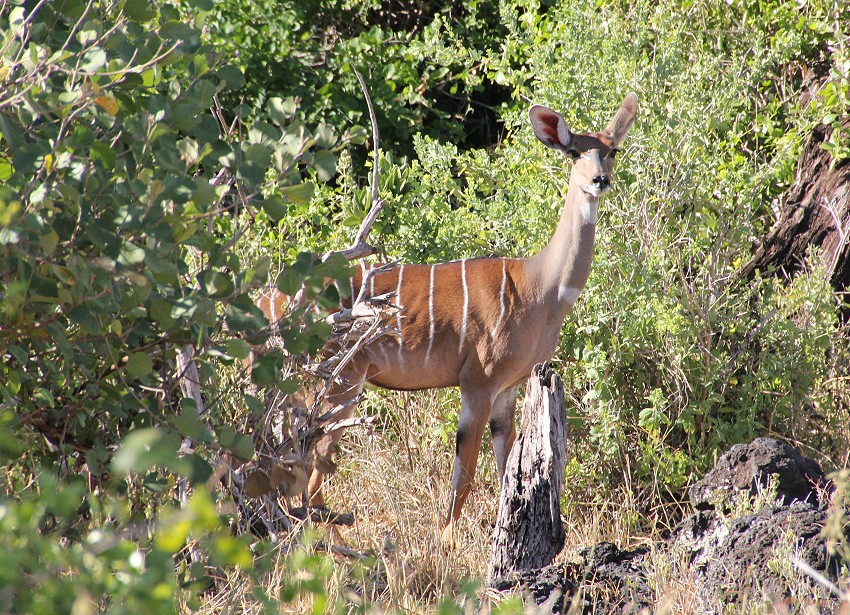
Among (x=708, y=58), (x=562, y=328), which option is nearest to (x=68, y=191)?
(x=562, y=328)

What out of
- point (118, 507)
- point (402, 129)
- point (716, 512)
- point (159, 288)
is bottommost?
point (402, 129)

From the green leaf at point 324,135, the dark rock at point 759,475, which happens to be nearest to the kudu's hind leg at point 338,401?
the dark rock at point 759,475

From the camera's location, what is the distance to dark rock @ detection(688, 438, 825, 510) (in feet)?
12.9

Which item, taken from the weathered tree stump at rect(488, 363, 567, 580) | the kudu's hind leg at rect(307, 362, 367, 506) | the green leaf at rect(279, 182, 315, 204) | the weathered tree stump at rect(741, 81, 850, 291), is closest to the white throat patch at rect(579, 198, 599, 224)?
the weathered tree stump at rect(488, 363, 567, 580)

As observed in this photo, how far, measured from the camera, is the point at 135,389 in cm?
333

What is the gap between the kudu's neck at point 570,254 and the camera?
15.9 feet

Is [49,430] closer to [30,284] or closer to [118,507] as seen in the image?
[30,284]

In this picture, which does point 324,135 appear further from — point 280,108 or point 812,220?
point 812,220

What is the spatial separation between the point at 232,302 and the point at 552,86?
340cm

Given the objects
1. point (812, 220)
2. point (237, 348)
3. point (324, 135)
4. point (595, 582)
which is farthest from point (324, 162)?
point (812, 220)

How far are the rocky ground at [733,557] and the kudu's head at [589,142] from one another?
140cm

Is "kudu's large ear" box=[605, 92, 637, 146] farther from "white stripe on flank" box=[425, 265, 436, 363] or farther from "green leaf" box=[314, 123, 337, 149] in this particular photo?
"green leaf" box=[314, 123, 337, 149]

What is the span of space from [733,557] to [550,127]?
2321 mm

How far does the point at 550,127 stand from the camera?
493cm
